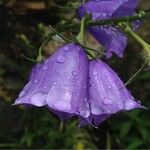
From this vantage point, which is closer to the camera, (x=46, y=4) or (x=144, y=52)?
(x=144, y=52)

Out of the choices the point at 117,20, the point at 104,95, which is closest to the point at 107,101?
the point at 104,95

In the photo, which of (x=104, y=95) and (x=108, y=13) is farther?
(x=108, y=13)

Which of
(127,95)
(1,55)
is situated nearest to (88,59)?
(127,95)

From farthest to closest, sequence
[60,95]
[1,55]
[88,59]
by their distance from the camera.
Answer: [1,55] → [88,59] → [60,95]

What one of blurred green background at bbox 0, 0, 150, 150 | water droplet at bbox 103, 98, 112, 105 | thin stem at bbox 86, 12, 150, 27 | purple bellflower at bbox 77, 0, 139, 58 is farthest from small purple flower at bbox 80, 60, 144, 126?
blurred green background at bbox 0, 0, 150, 150

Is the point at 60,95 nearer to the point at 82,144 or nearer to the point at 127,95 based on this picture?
the point at 127,95

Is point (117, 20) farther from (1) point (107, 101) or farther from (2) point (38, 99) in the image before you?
(2) point (38, 99)

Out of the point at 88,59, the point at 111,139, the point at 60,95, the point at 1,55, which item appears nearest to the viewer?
the point at 60,95
